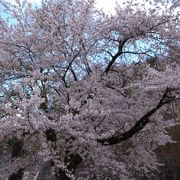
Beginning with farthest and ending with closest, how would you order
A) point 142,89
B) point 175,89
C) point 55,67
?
point 55,67 → point 142,89 → point 175,89

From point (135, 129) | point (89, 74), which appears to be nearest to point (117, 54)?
point (89, 74)

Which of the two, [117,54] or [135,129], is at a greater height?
[117,54]

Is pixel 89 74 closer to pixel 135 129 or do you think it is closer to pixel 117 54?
pixel 117 54

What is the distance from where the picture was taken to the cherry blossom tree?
7.26m

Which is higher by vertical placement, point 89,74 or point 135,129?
point 89,74

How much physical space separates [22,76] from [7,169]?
86.2 inches

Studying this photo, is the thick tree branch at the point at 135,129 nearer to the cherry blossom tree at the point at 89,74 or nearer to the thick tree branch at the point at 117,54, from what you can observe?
the cherry blossom tree at the point at 89,74

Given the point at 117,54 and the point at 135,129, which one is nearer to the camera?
the point at 135,129

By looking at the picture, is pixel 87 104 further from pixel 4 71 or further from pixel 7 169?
pixel 7 169

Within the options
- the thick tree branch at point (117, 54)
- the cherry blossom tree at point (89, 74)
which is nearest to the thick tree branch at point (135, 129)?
the cherry blossom tree at point (89, 74)

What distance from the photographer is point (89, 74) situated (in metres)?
8.39

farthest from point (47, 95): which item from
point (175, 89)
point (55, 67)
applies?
point (175, 89)

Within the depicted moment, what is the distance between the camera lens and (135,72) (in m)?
8.78

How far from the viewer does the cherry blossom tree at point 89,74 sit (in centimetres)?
726
